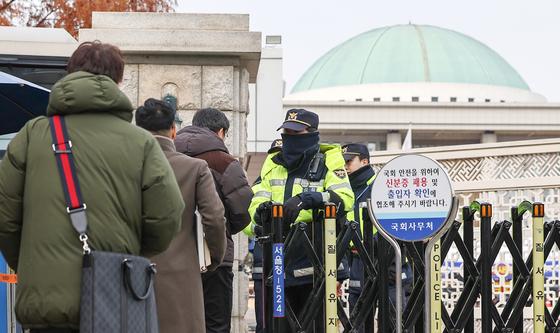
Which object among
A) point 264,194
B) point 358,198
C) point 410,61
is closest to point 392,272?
point 358,198

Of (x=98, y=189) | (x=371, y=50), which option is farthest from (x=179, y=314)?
(x=371, y=50)

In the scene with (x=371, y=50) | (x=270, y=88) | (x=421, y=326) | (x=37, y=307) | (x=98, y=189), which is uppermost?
(x=371, y=50)

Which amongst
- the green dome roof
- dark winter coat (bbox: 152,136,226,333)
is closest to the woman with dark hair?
dark winter coat (bbox: 152,136,226,333)

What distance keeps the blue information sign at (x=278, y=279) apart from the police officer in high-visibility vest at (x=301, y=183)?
0.38ft

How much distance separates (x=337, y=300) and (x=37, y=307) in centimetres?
382

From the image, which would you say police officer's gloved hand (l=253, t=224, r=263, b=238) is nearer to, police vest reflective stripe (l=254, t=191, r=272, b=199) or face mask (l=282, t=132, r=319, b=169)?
police vest reflective stripe (l=254, t=191, r=272, b=199)

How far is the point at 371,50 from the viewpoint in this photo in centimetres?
10800

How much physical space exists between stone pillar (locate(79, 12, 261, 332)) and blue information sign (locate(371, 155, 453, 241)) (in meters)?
3.09

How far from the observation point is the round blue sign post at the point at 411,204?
830 cm

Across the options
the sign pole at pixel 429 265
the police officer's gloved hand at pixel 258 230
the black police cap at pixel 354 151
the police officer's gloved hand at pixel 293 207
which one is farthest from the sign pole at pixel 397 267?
the black police cap at pixel 354 151

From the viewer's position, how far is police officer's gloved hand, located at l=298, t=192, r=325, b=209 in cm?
856

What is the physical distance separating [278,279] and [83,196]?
11.4ft

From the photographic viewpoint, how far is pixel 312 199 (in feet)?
28.1

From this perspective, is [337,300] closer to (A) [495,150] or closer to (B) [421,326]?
(B) [421,326]
